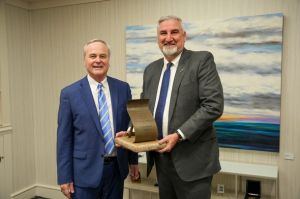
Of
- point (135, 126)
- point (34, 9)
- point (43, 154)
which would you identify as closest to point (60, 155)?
point (135, 126)

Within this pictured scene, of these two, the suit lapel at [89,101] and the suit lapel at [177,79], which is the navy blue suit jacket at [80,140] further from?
the suit lapel at [177,79]

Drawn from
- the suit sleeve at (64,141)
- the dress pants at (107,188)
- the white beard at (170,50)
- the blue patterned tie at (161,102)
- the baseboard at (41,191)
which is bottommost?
the baseboard at (41,191)

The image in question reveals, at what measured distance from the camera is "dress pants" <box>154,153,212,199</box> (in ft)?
5.65

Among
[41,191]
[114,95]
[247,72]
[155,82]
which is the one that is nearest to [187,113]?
[155,82]

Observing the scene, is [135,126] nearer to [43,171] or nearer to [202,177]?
[202,177]

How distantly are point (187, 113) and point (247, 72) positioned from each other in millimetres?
1266

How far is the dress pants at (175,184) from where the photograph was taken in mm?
1722

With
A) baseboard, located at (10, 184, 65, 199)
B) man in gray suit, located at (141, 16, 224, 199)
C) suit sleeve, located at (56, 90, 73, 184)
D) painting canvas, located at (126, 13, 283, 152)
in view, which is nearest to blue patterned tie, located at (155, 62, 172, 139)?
man in gray suit, located at (141, 16, 224, 199)

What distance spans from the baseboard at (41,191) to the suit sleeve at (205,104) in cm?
274

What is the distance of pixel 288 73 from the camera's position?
2629mm

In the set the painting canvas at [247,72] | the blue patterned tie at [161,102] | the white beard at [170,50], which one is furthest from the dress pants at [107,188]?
the painting canvas at [247,72]

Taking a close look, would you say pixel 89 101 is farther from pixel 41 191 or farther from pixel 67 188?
pixel 41 191

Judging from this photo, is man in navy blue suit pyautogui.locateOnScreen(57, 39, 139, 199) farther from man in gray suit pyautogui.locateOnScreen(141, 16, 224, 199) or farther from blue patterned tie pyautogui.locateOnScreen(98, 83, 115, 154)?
man in gray suit pyautogui.locateOnScreen(141, 16, 224, 199)

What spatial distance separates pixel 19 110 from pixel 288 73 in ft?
9.72
